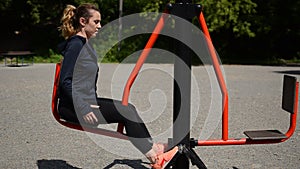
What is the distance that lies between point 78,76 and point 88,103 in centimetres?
20

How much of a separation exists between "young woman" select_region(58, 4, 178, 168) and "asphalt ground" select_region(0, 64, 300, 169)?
3.03 ft

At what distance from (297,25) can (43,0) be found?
11485 mm

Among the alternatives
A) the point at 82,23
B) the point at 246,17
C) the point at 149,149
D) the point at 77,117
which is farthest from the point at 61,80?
the point at 246,17

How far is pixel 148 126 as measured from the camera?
5.13 meters

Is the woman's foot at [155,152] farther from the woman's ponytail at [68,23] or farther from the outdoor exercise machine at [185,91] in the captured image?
the woman's ponytail at [68,23]

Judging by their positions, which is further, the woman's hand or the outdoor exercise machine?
the woman's hand

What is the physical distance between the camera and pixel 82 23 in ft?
9.39

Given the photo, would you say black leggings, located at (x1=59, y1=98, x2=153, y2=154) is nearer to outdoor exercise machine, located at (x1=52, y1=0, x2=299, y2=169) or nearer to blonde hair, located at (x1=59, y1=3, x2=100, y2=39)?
outdoor exercise machine, located at (x1=52, y1=0, x2=299, y2=169)

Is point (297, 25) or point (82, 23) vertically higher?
point (82, 23)

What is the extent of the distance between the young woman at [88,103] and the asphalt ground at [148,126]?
36.3 inches

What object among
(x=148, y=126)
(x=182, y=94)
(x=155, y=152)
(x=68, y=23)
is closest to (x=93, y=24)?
(x=68, y=23)

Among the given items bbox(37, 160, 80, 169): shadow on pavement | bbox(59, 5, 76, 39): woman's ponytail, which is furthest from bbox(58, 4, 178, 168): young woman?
bbox(37, 160, 80, 169): shadow on pavement

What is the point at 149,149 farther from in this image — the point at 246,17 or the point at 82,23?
the point at 246,17

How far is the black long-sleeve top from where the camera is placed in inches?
105
